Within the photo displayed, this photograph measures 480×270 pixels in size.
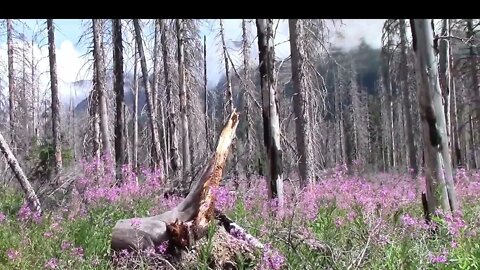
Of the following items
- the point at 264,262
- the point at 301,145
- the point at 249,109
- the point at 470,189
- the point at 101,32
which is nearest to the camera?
the point at 264,262

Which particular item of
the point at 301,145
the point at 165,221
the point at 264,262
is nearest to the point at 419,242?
the point at 264,262

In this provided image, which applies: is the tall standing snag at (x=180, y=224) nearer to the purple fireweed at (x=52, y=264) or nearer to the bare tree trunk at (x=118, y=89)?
the purple fireweed at (x=52, y=264)

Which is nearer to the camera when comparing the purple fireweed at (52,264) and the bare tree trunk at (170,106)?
the purple fireweed at (52,264)

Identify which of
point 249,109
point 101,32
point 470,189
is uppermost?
point 101,32

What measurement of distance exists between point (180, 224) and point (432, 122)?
346cm

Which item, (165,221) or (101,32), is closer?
(165,221)

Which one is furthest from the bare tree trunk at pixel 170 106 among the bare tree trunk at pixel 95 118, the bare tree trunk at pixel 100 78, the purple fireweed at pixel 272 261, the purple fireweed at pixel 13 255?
the purple fireweed at pixel 272 261

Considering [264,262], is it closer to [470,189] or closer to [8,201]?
[470,189]

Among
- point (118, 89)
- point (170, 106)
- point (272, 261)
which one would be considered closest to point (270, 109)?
point (272, 261)

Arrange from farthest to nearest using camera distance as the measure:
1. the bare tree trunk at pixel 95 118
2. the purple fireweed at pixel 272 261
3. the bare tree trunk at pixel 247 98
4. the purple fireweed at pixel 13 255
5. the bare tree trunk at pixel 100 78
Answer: the bare tree trunk at pixel 247 98
the bare tree trunk at pixel 95 118
the bare tree trunk at pixel 100 78
the purple fireweed at pixel 13 255
the purple fireweed at pixel 272 261

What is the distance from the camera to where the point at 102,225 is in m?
6.60

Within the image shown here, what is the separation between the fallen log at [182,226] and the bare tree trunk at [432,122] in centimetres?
270

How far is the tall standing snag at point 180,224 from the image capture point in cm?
563
